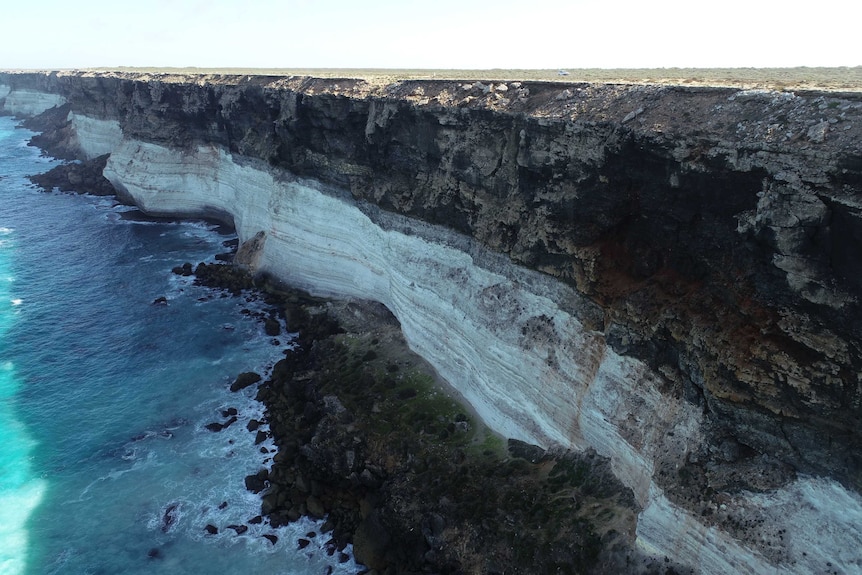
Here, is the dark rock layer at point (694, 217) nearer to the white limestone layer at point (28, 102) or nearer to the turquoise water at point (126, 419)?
the turquoise water at point (126, 419)

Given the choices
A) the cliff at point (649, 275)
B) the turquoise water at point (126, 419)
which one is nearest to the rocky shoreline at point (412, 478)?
the cliff at point (649, 275)

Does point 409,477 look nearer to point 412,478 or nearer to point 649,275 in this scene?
point 412,478

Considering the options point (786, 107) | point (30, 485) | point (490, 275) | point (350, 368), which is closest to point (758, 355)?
point (786, 107)

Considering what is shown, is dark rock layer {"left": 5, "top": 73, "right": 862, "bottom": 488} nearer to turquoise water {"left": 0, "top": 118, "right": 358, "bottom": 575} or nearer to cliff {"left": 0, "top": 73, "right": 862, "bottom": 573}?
cliff {"left": 0, "top": 73, "right": 862, "bottom": 573}

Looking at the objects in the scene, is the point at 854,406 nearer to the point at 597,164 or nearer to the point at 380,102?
the point at 597,164

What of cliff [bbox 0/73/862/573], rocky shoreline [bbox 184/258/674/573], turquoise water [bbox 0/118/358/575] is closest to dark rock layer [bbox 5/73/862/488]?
cliff [bbox 0/73/862/573]

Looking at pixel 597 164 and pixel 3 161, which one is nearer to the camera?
pixel 597 164

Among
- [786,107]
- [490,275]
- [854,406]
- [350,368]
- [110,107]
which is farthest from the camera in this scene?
[110,107]

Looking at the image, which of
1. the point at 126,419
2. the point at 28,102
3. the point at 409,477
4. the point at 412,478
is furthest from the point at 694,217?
the point at 28,102
